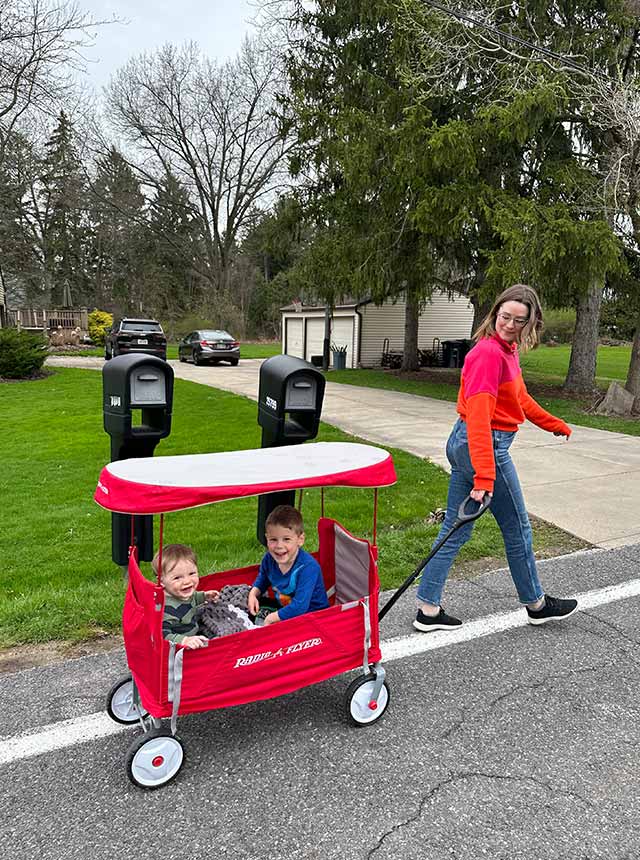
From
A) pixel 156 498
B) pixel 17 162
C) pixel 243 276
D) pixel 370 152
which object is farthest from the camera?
pixel 243 276

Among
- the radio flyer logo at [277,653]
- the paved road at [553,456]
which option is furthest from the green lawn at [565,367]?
the radio flyer logo at [277,653]

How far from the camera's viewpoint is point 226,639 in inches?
91.4

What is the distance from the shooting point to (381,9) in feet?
42.7

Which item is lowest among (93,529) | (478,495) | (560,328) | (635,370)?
(93,529)

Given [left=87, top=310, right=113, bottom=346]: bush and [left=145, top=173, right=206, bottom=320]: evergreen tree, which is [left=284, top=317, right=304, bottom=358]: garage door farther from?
[left=145, top=173, right=206, bottom=320]: evergreen tree

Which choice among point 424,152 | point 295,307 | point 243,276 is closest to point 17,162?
point 295,307

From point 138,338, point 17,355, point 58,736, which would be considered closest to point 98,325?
point 138,338

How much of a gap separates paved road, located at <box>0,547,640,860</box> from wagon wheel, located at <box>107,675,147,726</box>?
3.1 inches

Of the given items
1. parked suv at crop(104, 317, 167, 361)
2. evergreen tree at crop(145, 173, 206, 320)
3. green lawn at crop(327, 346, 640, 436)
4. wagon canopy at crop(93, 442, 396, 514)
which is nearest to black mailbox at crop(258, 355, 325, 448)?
wagon canopy at crop(93, 442, 396, 514)

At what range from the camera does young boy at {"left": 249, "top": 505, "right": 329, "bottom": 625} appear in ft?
8.83

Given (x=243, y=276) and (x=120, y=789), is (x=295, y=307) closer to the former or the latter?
(x=243, y=276)

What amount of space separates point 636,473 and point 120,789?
261 inches

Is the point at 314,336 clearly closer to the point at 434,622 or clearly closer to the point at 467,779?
the point at 434,622

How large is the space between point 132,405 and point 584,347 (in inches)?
538
